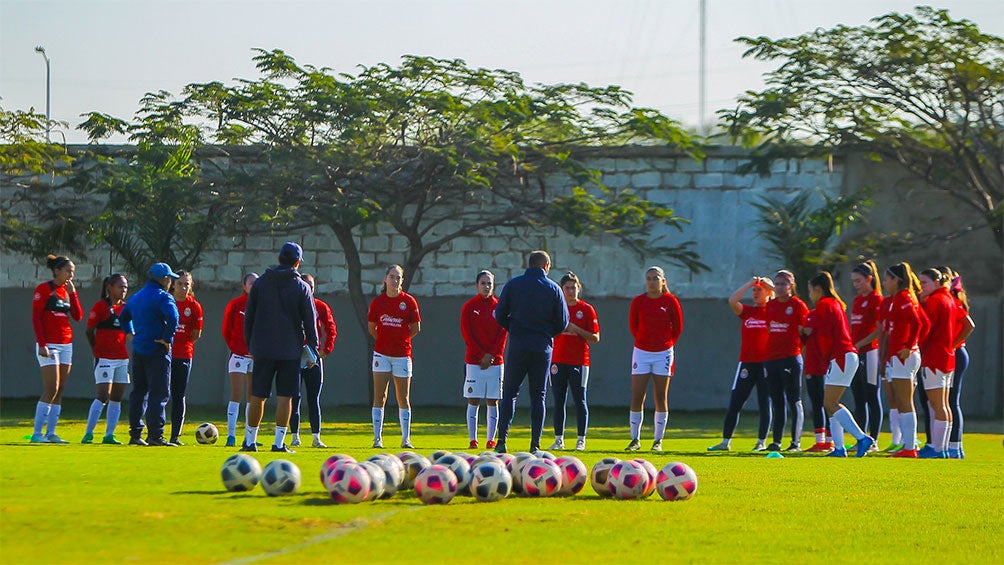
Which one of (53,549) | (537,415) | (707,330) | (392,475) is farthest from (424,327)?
(53,549)

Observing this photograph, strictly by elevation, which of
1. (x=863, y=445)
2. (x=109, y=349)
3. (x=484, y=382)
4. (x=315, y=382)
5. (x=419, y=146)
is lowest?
(x=863, y=445)

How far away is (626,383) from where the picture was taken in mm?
29188

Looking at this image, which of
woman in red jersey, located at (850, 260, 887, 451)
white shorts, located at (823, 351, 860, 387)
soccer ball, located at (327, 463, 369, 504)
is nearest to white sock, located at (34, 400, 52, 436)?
soccer ball, located at (327, 463, 369, 504)

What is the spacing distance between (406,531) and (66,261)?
957 cm

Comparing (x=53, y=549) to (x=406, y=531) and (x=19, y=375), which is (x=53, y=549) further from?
(x=19, y=375)

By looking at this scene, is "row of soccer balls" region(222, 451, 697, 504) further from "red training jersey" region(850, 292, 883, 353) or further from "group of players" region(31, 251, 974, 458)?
"red training jersey" region(850, 292, 883, 353)

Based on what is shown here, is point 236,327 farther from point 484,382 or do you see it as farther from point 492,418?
point 492,418

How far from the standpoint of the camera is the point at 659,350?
16906 millimetres

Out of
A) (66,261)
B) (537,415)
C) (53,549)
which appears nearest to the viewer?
(53,549)

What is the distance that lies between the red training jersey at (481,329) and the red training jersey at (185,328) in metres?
3.34

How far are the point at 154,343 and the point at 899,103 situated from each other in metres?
18.1

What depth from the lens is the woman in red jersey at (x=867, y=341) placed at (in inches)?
681

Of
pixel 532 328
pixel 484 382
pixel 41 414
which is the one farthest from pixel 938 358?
pixel 41 414

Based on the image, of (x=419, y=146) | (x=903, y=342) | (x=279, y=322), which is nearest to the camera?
(x=279, y=322)
